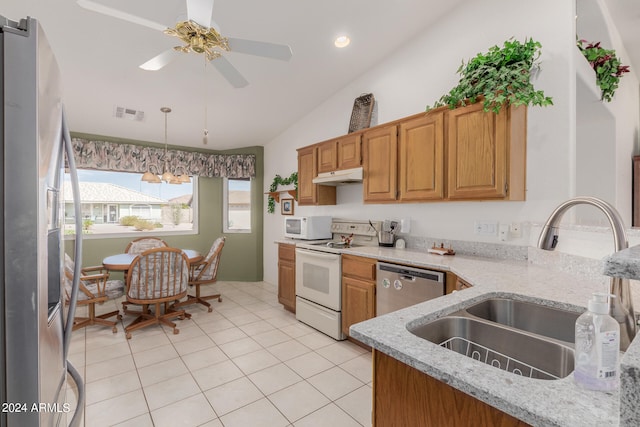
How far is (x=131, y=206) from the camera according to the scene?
4.99 meters

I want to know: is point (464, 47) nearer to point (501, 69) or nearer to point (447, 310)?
point (501, 69)

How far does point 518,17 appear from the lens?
234cm

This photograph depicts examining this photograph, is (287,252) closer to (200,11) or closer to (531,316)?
(200,11)

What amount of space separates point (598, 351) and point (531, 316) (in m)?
0.79

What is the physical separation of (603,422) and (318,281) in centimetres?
284

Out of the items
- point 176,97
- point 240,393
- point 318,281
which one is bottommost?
point 240,393

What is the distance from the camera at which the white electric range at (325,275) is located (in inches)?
120

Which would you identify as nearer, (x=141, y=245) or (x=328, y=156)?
(x=328, y=156)

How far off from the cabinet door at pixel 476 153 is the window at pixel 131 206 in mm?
4602

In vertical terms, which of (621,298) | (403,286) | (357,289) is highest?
(621,298)

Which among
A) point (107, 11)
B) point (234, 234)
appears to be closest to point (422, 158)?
point (107, 11)

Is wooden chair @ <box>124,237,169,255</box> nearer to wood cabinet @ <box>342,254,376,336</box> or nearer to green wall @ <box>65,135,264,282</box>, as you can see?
green wall @ <box>65,135,264,282</box>

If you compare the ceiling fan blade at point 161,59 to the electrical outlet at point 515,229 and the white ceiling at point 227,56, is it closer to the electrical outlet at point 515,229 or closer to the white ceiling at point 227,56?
the white ceiling at point 227,56

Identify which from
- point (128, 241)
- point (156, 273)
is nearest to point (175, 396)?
point (156, 273)
